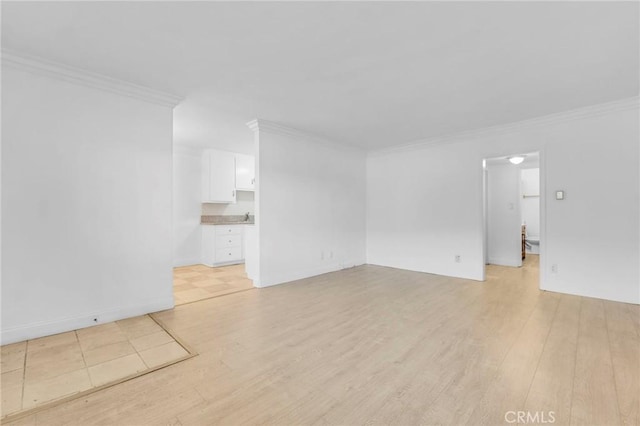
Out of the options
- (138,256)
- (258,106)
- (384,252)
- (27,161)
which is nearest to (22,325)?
(138,256)

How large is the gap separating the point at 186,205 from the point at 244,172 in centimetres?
149

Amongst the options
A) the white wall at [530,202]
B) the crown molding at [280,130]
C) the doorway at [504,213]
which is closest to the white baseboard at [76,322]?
the crown molding at [280,130]

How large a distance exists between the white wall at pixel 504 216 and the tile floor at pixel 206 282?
5344 mm

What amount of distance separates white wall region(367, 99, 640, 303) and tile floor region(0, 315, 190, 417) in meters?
4.50

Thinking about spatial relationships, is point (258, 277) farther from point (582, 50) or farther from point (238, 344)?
point (582, 50)

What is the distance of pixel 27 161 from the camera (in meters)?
2.49

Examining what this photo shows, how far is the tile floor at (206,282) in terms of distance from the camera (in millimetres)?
3883

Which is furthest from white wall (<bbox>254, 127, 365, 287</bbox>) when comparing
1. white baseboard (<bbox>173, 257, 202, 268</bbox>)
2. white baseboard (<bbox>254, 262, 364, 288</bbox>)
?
white baseboard (<bbox>173, 257, 202, 268</bbox>)

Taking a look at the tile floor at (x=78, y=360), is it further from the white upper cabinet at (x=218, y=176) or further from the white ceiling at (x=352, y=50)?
the white upper cabinet at (x=218, y=176)

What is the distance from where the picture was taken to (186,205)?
20.0ft

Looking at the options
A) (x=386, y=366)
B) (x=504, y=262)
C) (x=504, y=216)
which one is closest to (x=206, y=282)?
→ (x=386, y=366)

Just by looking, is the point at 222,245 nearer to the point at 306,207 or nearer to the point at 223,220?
the point at 223,220

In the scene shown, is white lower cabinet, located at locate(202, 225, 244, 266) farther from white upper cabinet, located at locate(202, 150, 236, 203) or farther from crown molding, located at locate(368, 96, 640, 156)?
crown molding, located at locate(368, 96, 640, 156)

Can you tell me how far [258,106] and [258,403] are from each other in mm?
3261
